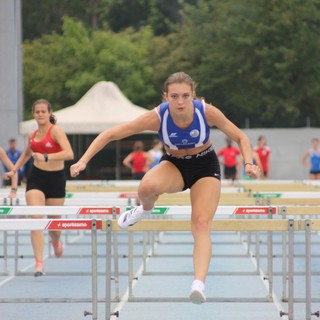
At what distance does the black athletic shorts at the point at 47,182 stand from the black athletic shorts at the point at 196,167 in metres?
4.61

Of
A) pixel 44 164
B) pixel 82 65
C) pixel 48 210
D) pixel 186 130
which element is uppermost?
pixel 82 65

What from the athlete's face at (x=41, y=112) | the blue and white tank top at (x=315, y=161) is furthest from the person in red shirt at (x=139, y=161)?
the athlete's face at (x=41, y=112)

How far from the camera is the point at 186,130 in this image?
30.0 feet

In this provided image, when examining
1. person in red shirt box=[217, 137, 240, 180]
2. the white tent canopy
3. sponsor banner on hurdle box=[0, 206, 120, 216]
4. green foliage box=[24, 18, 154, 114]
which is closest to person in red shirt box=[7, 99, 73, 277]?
sponsor banner on hurdle box=[0, 206, 120, 216]

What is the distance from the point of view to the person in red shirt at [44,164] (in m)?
13.6

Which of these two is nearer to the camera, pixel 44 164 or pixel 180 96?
pixel 180 96

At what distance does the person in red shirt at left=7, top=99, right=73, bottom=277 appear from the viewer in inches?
535

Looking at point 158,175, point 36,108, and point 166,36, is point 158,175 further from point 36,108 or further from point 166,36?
point 166,36

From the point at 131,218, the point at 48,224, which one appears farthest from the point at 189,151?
the point at 48,224

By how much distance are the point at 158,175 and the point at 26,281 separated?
4.95m

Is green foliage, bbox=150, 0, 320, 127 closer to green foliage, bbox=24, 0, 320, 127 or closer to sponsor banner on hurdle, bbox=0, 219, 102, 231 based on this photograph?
green foliage, bbox=24, 0, 320, 127

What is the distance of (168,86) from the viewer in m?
9.00

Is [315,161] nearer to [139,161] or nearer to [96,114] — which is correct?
[139,161]

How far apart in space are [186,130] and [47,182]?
4.95 m
